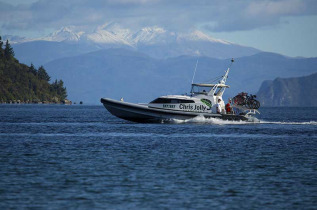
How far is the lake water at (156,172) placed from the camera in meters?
25.6

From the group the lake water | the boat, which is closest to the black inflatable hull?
the boat

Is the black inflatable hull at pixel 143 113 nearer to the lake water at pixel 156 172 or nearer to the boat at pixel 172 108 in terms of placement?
the boat at pixel 172 108

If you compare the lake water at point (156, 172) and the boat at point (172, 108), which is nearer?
the lake water at point (156, 172)

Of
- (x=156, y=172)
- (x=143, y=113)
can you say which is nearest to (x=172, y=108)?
(x=143, y=113)

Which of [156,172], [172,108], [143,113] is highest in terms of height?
[172,108]

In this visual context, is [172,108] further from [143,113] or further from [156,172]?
[156,172]

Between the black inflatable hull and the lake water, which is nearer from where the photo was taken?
the lake water

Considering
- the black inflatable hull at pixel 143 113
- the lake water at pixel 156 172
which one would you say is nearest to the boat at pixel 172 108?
the black inflatable hull at pixel 143 113

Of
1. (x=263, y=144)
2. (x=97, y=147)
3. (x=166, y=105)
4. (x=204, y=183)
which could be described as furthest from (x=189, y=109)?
(x=204, y=183)

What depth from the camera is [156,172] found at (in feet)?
107

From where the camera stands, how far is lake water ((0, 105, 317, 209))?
83.9 ft

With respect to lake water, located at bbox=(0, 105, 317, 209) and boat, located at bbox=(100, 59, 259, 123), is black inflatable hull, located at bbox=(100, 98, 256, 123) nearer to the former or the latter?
boat, located at bbox=(100, 59, 259, 123)

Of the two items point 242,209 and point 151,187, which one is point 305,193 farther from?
point 151,187

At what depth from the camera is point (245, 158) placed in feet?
131
